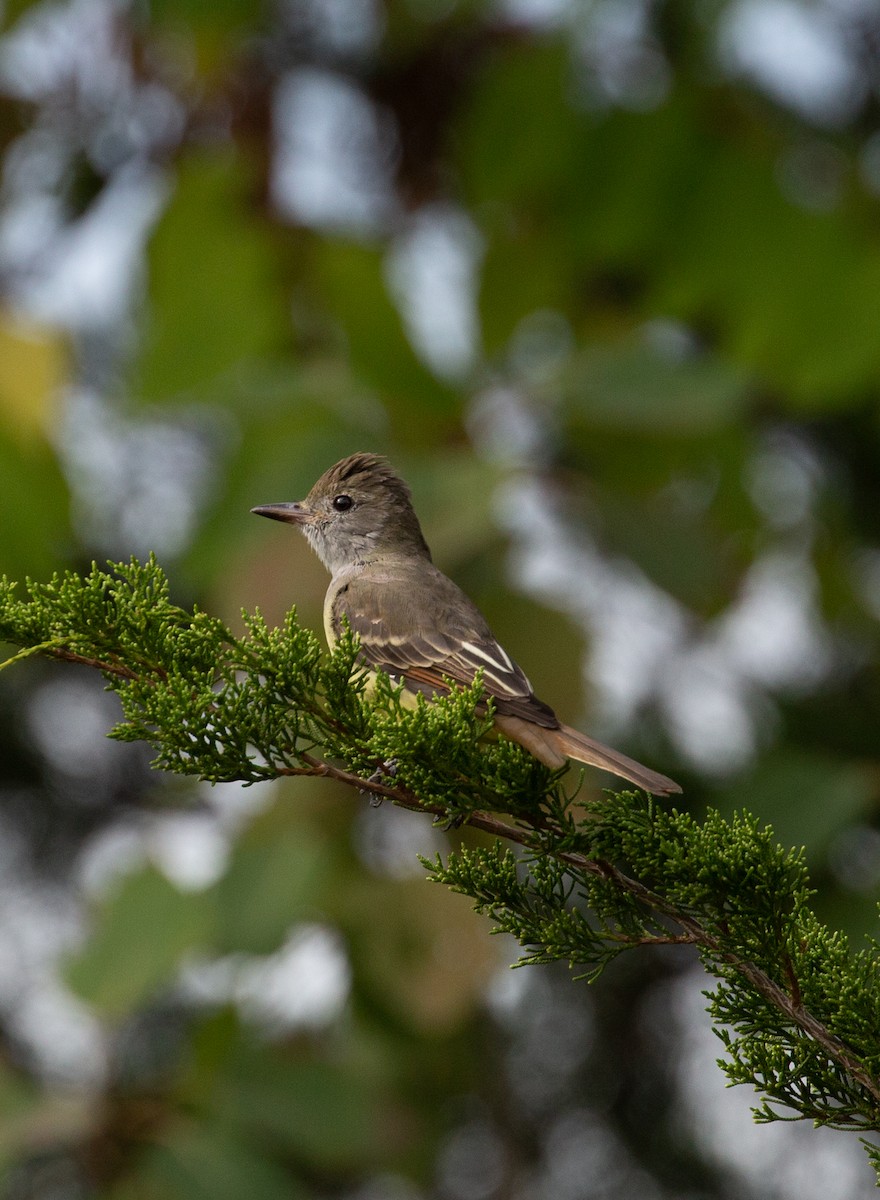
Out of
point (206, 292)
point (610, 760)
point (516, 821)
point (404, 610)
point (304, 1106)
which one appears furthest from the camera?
point (206, 292)

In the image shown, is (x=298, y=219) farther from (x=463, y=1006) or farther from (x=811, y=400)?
(x=463, y=1006)

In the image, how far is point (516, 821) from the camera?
2.50m

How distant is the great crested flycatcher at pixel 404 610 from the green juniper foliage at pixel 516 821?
0.21 m

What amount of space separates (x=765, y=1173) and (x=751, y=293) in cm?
303

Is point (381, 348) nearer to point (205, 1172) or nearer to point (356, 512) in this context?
point (356, 512)

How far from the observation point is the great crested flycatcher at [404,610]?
10.0ft

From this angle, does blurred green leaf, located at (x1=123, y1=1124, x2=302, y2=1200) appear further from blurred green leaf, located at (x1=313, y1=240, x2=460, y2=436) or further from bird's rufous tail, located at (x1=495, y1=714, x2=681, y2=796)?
blurred green leaf, located at (x1=313, y1=240, x2=460, y2=436)

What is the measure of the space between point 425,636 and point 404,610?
143 millimetres

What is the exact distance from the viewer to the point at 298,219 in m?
5.60

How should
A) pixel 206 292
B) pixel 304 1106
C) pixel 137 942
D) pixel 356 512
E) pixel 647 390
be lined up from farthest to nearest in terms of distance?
1. pixel 206 292
2. pixel 304 1106
3. pixel 647 390
4. pixel 356 512
5. pixel 137 942

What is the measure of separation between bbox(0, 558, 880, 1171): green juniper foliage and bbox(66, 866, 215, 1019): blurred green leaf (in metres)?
1.96

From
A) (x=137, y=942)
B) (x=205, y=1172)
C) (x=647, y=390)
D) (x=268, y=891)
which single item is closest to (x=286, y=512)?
(x=268, y=891)

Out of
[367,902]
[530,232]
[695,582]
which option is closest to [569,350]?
[530,232]

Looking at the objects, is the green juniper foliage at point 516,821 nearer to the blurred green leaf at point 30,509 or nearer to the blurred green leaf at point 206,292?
the blurred green leaf at point 30,509
